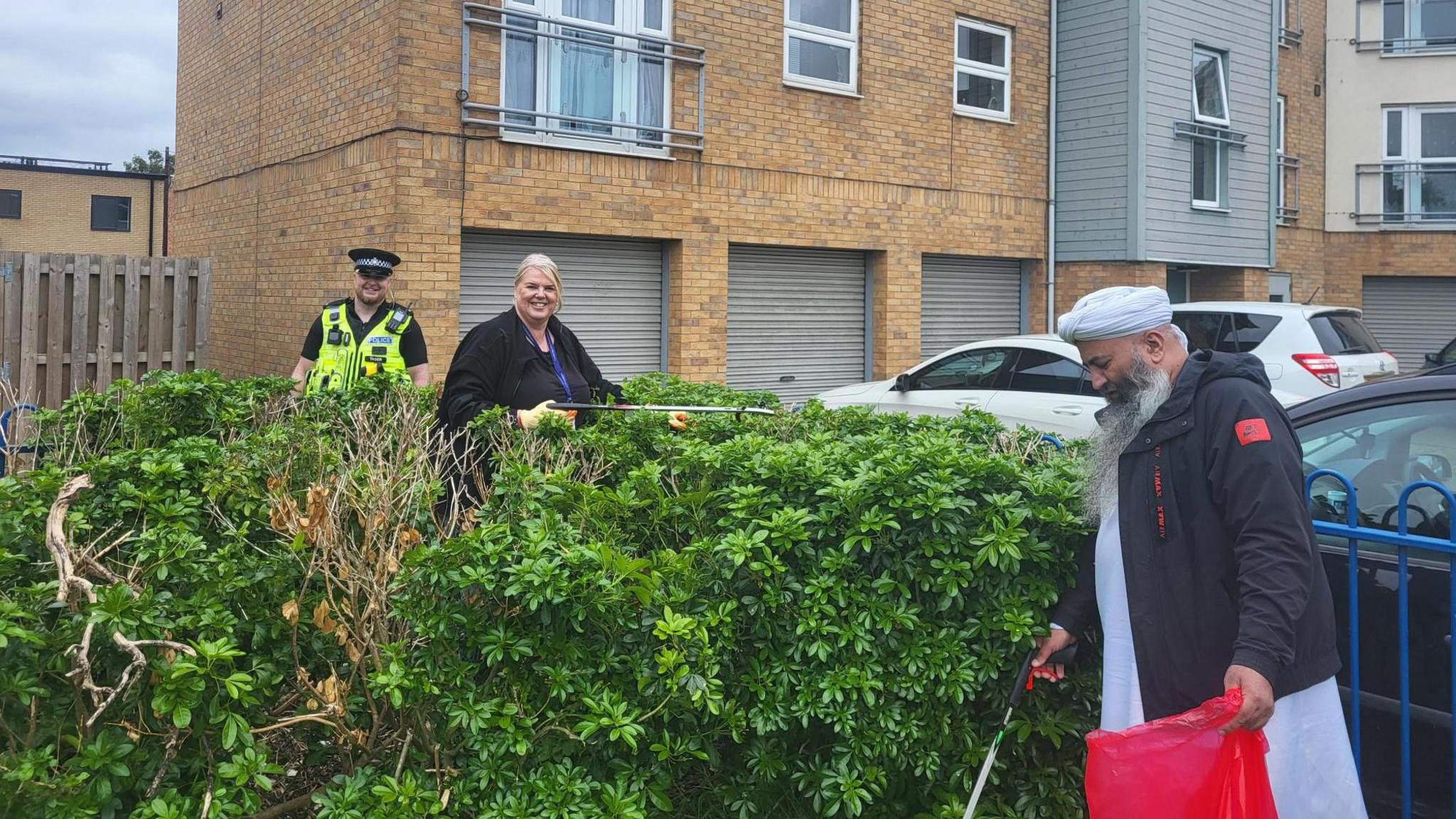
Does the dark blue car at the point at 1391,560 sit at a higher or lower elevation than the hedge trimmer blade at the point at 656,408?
lower

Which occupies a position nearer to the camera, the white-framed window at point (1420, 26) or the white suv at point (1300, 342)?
the white suv at point (1300, 342)

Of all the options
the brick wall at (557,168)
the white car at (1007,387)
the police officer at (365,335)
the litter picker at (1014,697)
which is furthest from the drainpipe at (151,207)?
the litter picker at (1014,697)

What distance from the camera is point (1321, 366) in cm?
1155

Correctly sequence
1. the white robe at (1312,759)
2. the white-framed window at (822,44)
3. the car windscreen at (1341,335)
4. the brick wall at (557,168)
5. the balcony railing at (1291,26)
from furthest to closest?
the balcony railing at (1291,26) → the white-framed window at (822,44) → the car windscreen at (1341,335) → the brick wall at (557,168) → the white robe at (1312,759)

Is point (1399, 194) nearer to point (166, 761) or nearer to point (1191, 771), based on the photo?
point (1191, 771)

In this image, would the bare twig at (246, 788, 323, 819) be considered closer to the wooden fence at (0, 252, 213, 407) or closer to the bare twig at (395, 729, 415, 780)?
the bare twig at (395, 729, 415, 780)

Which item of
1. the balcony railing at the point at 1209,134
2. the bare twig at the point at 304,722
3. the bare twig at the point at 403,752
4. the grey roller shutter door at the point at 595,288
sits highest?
the balcony railing at the point at 1209,134

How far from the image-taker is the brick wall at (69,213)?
149ft

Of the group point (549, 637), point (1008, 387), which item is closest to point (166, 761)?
point (549, 637)

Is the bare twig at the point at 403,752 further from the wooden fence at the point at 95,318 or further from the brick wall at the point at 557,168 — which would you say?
the brick wall at the point at 557,168

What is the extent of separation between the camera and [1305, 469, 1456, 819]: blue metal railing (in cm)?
346

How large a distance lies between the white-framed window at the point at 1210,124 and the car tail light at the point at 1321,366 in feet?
22.3

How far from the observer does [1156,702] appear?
10.7ft

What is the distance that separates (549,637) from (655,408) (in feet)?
7.43
